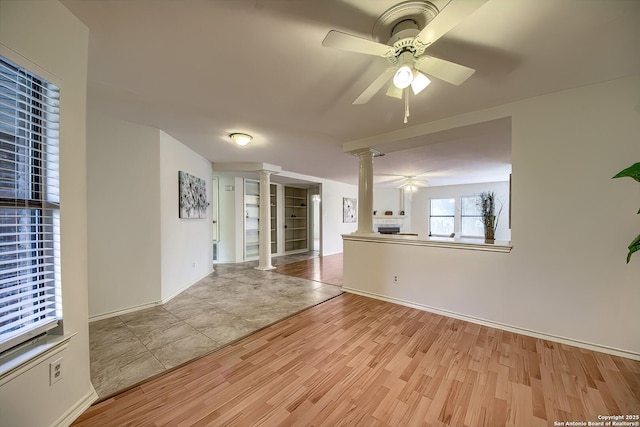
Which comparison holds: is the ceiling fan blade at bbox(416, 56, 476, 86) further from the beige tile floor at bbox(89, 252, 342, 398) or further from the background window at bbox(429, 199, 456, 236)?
the background window at bbox(429, 199, 456, 236)

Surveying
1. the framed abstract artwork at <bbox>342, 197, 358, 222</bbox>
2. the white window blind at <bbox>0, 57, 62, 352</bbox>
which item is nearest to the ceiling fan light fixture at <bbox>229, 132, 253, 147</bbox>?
the white window blind at <bbox>0, 57, 62, 352</bbox>

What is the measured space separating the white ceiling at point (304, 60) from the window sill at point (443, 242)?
138cm

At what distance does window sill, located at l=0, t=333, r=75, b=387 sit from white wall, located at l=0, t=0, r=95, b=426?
0.03m

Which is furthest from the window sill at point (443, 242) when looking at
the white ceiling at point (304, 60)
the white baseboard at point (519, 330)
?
the white ceiling at point (304, 60)

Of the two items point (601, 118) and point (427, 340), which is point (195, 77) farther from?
point (601, 118)

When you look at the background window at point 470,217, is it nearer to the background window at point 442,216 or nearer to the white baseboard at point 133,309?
the background window at point 442,216

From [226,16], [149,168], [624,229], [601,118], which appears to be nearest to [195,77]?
[226,16]

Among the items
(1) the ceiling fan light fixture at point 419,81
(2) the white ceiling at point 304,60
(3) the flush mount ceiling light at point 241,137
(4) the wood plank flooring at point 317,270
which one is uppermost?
(2) the white ceiling at point 304,60

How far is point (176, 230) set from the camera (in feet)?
11.8

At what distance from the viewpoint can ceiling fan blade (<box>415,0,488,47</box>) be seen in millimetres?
974

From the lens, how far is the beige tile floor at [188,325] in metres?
1.87

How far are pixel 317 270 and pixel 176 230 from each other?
3045 mm

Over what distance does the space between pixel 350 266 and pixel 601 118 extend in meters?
3.23

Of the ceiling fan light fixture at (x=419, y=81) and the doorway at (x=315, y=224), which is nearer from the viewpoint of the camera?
the ceiling fan light fixture at (x=419, y=81)
